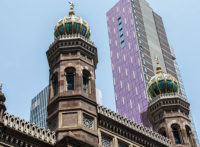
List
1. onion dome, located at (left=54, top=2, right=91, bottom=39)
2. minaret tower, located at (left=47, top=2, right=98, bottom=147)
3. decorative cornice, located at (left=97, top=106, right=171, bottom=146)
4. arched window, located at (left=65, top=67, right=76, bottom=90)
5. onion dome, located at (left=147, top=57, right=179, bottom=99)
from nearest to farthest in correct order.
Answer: minaret tower, located at (left=47, top=2, right=98, bottom=147), arched window, located at (left=65, top=67, right=76, bottom=90), decorative cornice, located at (left=97, top=106, right=171, bottom=146), onion dome, located at (left=54, top=2, right=91, bottom=39), onion dome, located at (left=147, top=57, right=179, bottom=99)

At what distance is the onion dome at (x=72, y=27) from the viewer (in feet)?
96.9

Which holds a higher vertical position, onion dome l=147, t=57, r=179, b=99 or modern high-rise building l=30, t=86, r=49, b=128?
modern high-rise building l=30, t=86, r=49, b=128

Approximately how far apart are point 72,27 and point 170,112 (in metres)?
12.1

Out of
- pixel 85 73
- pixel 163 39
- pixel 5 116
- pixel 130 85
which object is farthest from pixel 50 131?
pixel 163 39

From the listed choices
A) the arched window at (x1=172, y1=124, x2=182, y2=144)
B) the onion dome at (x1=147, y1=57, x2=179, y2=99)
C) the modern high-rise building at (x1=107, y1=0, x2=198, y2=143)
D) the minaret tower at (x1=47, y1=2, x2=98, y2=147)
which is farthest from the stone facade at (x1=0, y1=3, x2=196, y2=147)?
the modern high-rise building at (x1=107, y1=0, x2=198, y2=143)

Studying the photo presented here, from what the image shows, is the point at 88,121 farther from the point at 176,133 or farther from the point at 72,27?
the point at 176,133

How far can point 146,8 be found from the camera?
306ft

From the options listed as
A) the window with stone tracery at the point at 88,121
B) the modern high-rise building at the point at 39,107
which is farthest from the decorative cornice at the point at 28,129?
the modern high-rise building at the point at 39,107

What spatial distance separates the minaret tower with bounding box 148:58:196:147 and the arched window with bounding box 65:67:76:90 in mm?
10400

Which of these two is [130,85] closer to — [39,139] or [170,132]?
[170,132]

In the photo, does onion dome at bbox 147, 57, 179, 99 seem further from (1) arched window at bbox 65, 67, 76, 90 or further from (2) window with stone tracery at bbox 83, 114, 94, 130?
(2) window with stone tracery at bbox 83, 114, 94, 130

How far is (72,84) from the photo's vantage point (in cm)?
2678

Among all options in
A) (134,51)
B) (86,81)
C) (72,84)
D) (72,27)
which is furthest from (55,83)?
(134,51)

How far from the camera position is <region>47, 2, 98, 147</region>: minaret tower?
23562 mm
